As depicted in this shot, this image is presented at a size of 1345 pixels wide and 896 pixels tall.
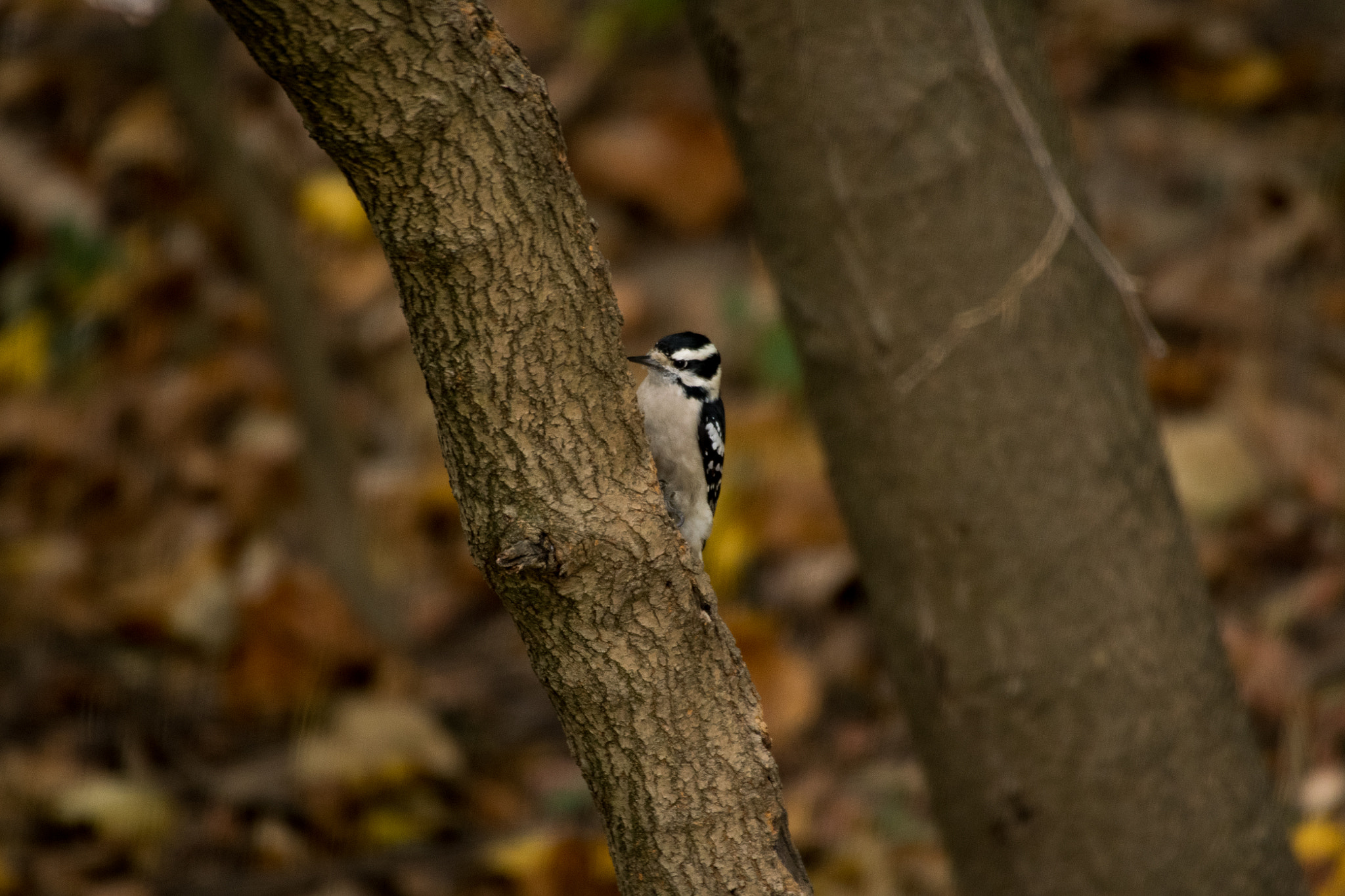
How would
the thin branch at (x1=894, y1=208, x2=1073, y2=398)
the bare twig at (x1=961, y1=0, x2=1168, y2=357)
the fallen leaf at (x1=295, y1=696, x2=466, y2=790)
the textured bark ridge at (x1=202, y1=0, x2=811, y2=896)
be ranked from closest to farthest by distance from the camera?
1. the textured bark ridge at (x1=202, y1=0, x2=811, y2=896)
2. the bare twig at (x1=961, y1=0, x2=1168, y2=357)
3. the thin branch at (x1=894, y1=208, x2=1073, y2=398)
4. the fallen leaf at (x1=295, y1=696, x2=466, y2=790)

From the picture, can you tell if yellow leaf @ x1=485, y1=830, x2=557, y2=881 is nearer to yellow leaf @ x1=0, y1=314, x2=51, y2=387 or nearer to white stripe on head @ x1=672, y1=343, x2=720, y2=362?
white stripe on head @ x1=672, y1=343, x2=720, y2=362

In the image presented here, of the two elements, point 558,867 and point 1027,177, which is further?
point 558,867

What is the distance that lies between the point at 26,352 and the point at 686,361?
485 centimetres

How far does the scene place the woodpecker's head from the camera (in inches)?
157

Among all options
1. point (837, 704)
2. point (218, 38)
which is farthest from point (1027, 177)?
point (218, 38)

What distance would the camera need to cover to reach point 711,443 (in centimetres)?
400

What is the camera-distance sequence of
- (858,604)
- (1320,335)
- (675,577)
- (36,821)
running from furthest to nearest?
(1320,335) → (858,604) → (36,821) → (675,577)

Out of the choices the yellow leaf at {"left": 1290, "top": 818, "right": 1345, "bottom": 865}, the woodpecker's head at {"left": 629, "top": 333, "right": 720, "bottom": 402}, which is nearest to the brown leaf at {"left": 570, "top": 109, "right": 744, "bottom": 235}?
the woodpecker's head at {"left": 629, "top": 333, "right": 720, "bottom": 402}

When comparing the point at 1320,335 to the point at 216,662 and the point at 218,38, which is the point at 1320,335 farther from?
the point at 218,38

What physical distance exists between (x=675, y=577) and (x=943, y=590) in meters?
1.23

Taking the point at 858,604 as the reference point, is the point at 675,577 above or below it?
below

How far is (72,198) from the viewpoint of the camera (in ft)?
25.8

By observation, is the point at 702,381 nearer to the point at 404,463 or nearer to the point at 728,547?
the point at 728,547

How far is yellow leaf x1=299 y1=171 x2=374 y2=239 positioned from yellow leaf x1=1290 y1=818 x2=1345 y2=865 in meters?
5.32
